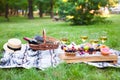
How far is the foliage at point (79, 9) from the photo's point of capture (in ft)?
44.1

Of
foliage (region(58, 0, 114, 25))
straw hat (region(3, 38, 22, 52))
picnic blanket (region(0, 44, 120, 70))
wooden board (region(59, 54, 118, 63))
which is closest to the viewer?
picnic blanket (region(0, 44, 120, 70))

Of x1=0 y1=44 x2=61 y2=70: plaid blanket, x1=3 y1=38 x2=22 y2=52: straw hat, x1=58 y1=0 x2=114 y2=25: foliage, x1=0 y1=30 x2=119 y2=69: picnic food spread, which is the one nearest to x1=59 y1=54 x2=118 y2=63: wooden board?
x1=0 y1=30 x2=119 y2=69: picnic food spread

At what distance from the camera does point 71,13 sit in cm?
1344

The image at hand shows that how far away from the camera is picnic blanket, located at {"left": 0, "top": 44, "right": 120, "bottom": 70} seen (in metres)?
4.63

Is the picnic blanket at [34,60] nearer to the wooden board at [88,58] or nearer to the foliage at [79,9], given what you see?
the wooden board at [88,58]

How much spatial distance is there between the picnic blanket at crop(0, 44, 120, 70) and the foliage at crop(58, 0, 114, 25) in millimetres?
8007

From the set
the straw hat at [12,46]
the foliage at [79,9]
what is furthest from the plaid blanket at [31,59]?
the foliage at [79,9]

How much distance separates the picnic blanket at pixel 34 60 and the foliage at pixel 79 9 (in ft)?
26.3

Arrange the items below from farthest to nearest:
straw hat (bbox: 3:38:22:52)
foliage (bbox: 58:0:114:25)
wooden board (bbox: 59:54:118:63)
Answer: foliage (bbox: 58:0:114:25), straw hat (bbox: 3:38:22:52), wooden board (bbox: 59:54:118:63)

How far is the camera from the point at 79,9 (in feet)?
44.7

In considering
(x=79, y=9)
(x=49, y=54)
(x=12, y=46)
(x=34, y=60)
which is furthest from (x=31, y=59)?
(x=79, y=9)

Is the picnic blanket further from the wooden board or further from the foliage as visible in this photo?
the foliage

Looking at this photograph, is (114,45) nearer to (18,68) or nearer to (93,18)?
(18,68)

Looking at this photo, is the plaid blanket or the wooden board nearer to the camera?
the plaid blanket
